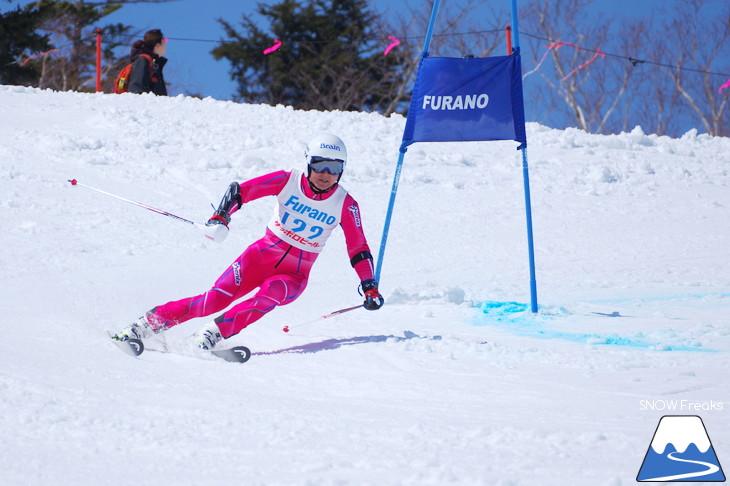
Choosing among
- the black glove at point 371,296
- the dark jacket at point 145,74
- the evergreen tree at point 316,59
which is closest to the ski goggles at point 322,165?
the black glove at point 371,296

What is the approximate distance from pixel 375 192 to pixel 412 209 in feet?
2.29

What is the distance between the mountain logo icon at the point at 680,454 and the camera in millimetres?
2896

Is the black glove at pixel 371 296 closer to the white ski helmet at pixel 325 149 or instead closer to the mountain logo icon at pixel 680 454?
the white ski helmet at pixel 325 149

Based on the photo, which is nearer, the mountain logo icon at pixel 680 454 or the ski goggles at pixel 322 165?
the mountain logo icon at pixel 680 454

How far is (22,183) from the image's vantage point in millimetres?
10141

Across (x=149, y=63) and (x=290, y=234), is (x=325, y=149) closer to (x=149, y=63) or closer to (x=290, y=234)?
(x=290, y=234)

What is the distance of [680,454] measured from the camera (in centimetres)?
311

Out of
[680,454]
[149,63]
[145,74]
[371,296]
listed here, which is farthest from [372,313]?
[145,74]

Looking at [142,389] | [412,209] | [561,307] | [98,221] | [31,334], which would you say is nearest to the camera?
[142,389]

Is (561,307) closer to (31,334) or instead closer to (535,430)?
(535,430)

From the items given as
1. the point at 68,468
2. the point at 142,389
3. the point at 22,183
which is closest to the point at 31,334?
the point at 142,389

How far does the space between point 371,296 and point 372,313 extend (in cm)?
111

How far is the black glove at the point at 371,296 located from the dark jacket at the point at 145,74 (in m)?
9.20

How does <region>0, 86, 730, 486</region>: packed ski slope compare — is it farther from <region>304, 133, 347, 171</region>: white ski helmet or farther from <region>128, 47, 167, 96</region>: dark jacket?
<region>304, 133, 347, 171</region>: white ski helmet
